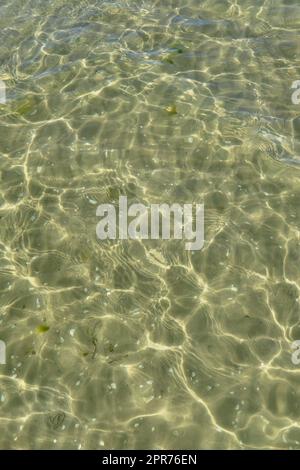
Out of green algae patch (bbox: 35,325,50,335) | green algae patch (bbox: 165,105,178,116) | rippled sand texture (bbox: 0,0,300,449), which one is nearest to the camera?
rippled sand texture (bbox: 0,0,300,449)

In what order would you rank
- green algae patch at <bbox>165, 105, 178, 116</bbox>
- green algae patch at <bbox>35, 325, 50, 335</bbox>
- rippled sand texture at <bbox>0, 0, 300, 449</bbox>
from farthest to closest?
green algae patch at <bbox>165, 105, 178, 116</bbox>, green algae patch at <bbox>35, 325, 50, 335</bbox>, rippled sand texture at <bbox>0, 0, 300, 449</bbox>

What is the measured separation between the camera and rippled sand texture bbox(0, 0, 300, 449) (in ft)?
17.7

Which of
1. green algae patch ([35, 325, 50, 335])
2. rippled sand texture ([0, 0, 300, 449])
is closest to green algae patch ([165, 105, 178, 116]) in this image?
rippled sand texture ([0, 0, 300, 449])

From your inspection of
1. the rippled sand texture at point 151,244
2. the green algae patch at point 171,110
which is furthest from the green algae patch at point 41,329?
the green algae patch at point 171,110

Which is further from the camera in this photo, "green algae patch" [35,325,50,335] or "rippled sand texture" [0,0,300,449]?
"green algae patch" [35,325,50,335]

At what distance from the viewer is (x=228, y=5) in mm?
11109

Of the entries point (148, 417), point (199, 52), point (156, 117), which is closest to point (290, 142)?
point (156, 117)

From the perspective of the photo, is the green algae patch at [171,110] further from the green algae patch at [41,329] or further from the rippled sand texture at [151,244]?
the green algae patch at [41,329]

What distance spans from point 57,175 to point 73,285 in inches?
85.7

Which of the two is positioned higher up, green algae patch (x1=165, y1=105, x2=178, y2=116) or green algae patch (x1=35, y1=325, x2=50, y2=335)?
green algae patch (x1=165, y1=105, x2=178, y2=116)

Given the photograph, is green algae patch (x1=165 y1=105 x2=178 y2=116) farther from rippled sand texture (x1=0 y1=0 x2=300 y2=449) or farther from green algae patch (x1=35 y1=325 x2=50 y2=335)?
green algae patch (x1=35 y1=325 x2=50 y2=335)

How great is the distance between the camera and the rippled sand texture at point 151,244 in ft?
17.7

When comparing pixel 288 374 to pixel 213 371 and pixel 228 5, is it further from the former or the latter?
pixel 228 5
